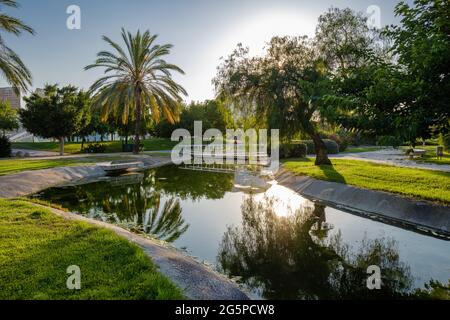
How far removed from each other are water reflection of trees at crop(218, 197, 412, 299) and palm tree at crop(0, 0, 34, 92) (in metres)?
14.5

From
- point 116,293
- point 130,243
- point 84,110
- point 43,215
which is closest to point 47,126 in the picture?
point 84,110

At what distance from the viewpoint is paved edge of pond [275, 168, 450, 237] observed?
886 cm

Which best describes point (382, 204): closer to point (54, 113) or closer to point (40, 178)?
point (40, 178)

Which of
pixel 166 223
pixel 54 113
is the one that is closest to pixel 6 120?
pixel 54 113

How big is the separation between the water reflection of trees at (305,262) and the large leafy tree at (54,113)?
2699cm

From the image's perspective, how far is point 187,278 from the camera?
5.03 meters

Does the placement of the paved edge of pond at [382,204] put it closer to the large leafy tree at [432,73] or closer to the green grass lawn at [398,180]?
the green grass lawn at [398,180]

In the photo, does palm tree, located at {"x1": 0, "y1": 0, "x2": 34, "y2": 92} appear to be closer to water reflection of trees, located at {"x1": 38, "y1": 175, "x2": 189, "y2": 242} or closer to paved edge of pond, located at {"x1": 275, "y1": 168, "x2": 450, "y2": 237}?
water reflection of trees, located at {"x1": 38, "y1": 175, "x2": 189, "y2": 242}

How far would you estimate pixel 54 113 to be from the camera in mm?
29438

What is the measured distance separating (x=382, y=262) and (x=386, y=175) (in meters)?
8.86

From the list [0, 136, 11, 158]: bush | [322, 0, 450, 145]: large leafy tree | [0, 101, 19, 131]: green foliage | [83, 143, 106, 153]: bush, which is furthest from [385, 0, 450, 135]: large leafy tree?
[0, 101, 19, 131]: green foliage

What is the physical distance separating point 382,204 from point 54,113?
3040 cm

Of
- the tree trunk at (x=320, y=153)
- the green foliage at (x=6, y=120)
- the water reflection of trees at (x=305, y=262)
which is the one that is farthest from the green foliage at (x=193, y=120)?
the water reflection of trees at (x=305, y=262)

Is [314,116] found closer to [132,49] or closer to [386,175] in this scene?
[386,175]
